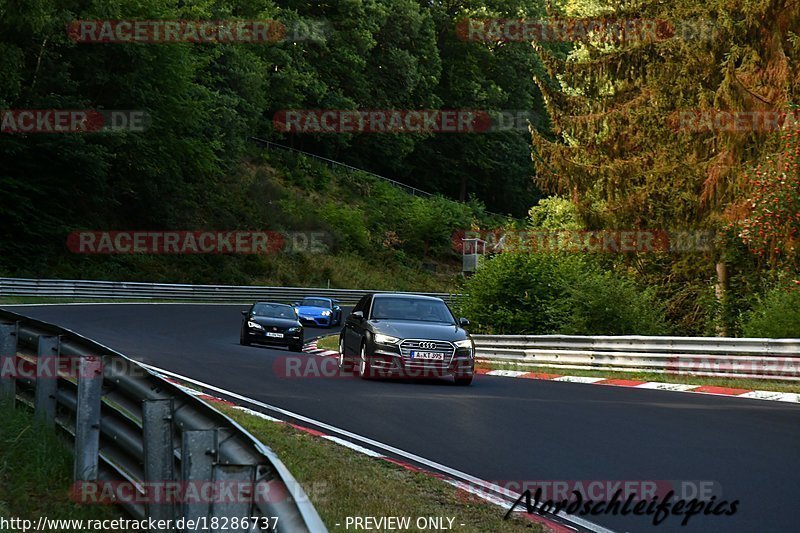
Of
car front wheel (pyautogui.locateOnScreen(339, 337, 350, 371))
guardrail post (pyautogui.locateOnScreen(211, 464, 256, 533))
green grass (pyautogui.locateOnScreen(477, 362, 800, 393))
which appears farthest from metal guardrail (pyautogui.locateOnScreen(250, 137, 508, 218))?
guardrail post (pyautogui.locateOnScreen(211, 464, 256, 533))

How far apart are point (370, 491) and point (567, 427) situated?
4.91m

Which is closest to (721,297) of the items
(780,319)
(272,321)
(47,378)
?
(780,319)

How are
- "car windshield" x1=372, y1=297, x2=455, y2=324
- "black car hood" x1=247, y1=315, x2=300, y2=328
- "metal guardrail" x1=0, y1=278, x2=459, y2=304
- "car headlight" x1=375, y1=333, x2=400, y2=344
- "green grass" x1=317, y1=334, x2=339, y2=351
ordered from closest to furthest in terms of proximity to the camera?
"car headlight" x1=375, y1=333, x2=400, y2=344
"car windshield" x1=372, y1=297, x2=455, y2=324
"black car hood" x1=247, y1=315, x2=300, y2=328
"green grass" x1=317, y1=334, x2=339, y2=351
"metal guardrail" x1=0, y1=278, x2=459, y2=304

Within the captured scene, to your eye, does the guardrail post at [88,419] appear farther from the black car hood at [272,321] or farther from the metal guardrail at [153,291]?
the metal guardrail at [153,291]

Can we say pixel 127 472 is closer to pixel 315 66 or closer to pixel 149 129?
pixel 149 129

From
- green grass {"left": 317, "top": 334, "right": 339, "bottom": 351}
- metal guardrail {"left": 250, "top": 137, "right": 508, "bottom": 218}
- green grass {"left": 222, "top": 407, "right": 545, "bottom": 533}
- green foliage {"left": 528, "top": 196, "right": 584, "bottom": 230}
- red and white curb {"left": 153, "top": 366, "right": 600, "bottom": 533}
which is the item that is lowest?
green grass {"left": 317, "top": 334, "right": 339, "bottom": 351}

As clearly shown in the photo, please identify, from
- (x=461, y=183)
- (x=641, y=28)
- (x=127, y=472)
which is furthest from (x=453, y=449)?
(x=461, y=183)

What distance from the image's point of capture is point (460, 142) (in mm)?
89562

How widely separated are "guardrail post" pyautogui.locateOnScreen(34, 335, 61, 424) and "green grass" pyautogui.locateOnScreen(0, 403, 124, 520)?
0.11 m

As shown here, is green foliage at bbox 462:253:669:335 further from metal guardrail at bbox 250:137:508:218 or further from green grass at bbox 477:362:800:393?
metal guardrail at bbox 250:137:508:218

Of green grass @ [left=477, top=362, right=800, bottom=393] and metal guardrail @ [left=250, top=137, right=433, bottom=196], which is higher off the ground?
metal guardrail @ [left=250, top=137, right=433, bottom=196]

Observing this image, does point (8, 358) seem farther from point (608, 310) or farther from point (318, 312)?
point (318, 312)

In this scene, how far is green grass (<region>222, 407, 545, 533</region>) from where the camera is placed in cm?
755

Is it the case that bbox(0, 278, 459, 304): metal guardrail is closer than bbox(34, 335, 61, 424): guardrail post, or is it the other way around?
bbox(34, 335, 61, 424): guardrail post
